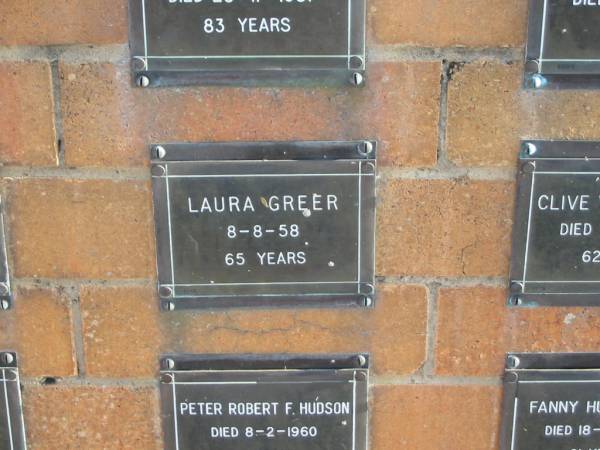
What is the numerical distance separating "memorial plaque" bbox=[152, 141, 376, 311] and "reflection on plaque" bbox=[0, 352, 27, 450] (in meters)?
0.27

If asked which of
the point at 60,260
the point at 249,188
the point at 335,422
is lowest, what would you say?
the point at 335,422

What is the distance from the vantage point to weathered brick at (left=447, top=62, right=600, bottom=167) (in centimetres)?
86

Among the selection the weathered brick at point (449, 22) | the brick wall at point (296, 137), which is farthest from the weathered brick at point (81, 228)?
the weathered brick at point (449, 22)

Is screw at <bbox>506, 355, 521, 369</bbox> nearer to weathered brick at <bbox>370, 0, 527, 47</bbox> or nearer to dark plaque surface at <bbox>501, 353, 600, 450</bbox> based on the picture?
dark plaque surface at <bbox>501, 353, 600, 450</bbox>

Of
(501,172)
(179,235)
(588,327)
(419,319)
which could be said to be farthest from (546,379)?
(179,235)

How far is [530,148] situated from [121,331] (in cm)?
67

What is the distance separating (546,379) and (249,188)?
1.82 feet

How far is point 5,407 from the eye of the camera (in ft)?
3.16

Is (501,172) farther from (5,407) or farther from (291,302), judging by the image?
(5,407)

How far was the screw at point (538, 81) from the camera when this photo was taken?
2.81ft

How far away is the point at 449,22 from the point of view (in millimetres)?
844

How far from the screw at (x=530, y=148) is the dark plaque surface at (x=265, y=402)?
399 mm

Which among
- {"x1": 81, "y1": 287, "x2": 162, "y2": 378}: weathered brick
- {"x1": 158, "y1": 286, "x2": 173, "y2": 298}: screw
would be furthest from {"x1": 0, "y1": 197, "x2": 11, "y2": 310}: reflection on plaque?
{"x1": 158, "y1": 286, "x2": 173, "y2": 298}: screw

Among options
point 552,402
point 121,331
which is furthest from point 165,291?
point 552,402
